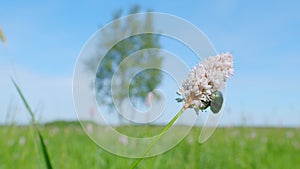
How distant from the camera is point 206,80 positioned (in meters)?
0.40

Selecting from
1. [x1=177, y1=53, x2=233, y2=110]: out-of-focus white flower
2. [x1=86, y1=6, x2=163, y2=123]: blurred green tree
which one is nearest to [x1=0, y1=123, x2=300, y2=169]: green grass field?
[x1=86, y1=6, x2=163, y2=123]: blurred green tree

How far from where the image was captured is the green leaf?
0.41 meters

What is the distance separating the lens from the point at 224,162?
8.29 ft

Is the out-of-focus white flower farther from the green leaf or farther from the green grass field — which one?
the green grass field

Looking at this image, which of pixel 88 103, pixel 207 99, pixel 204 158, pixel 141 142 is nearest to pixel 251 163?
pixel 204 158

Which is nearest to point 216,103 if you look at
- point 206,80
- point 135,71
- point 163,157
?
point 206,80

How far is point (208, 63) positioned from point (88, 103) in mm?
390

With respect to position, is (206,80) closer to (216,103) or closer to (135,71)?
(216,103)

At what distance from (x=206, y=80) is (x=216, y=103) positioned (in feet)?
0.12

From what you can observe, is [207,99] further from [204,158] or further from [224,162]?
[224,162]

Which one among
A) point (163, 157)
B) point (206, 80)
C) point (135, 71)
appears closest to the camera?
point (206, 80)

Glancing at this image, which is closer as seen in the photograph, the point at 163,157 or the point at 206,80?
the point at 206,80

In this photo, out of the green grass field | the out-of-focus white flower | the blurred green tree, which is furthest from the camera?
the green grass field

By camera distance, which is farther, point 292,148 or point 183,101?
point 292,148
